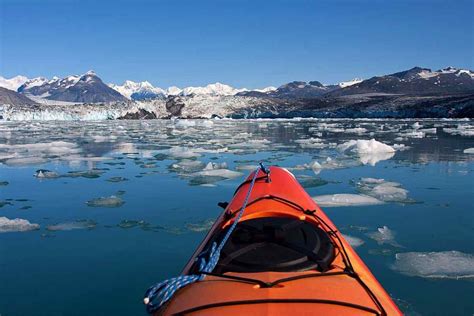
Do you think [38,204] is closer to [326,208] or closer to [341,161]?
[326,208]

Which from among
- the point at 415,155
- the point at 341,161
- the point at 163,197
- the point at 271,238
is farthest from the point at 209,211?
the point at 415,155

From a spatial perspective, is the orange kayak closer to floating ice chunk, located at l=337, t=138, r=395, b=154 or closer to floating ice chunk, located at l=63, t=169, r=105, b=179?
floating ice chunk, located at l=63, t=169, r=105, b=179

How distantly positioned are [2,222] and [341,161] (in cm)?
707

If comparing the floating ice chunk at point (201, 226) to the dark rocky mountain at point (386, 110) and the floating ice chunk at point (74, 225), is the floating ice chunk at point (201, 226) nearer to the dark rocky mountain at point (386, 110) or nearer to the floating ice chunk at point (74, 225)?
the floating ice chunk at point (74, 225)

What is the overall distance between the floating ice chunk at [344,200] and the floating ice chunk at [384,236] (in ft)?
3.48

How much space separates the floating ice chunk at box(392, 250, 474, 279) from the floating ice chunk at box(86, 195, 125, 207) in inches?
142

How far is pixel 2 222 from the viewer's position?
4.52 m

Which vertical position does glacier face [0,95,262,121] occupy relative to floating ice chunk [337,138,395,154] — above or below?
above

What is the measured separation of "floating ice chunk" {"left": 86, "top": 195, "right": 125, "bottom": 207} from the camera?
5.56 m

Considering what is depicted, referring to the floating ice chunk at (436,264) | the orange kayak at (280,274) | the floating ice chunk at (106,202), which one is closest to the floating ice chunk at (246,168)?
the floating ice chunk at (106,202)

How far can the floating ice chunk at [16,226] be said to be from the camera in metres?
4.39

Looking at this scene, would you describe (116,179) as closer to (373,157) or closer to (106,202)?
(106,202)

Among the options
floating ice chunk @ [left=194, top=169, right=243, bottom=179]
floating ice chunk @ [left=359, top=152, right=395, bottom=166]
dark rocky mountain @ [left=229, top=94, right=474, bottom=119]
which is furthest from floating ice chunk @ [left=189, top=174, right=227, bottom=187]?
dark rocky mountain @ [left=229, top=94, right=474, bottom=119]

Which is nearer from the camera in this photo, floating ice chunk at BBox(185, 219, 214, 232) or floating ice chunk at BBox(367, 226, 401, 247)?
floating ice chunk at BBox(367, 226, 401, 247)
